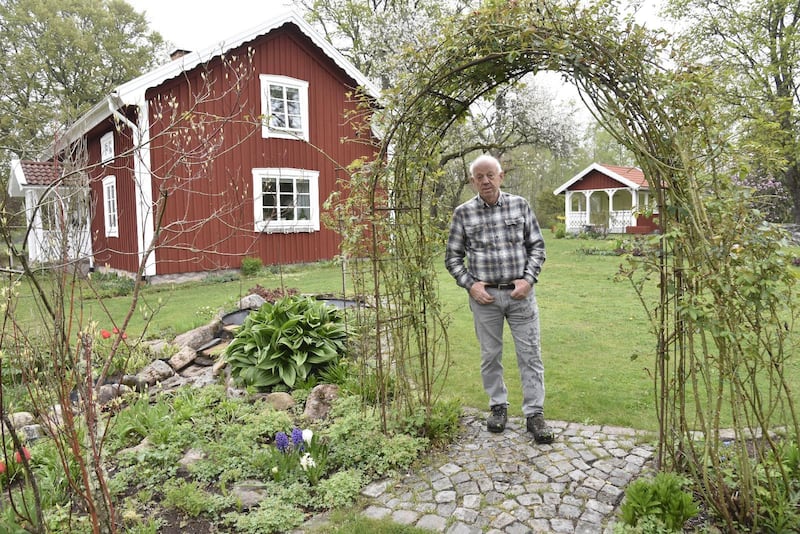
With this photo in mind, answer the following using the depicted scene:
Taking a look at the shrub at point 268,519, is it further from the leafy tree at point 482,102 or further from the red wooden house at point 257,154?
the leafy tree at point 482,102

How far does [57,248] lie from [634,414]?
388 centimetres

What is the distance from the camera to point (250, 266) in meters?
11.8

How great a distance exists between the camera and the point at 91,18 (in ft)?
80.9

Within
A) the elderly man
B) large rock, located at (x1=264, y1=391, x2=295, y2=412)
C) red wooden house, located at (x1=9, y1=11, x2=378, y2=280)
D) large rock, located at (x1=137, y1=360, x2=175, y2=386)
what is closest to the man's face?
the elderly man

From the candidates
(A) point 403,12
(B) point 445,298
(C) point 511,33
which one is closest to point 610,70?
(C) point 511,33

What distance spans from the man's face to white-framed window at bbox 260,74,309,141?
32.4 ft

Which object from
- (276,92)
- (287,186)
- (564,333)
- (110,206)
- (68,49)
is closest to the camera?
(564,333)

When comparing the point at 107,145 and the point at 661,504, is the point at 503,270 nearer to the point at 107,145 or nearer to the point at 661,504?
the point at 661,504

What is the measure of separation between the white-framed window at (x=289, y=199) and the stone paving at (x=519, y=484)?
30.7ft

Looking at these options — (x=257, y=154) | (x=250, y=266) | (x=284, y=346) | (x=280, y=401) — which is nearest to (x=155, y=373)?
(x=284, y=346)

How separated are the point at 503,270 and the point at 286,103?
1074cm

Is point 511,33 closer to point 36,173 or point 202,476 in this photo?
point 202,476

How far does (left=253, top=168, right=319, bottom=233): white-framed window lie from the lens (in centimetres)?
1227

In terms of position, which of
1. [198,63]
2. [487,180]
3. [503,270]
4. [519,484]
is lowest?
[519,484]
